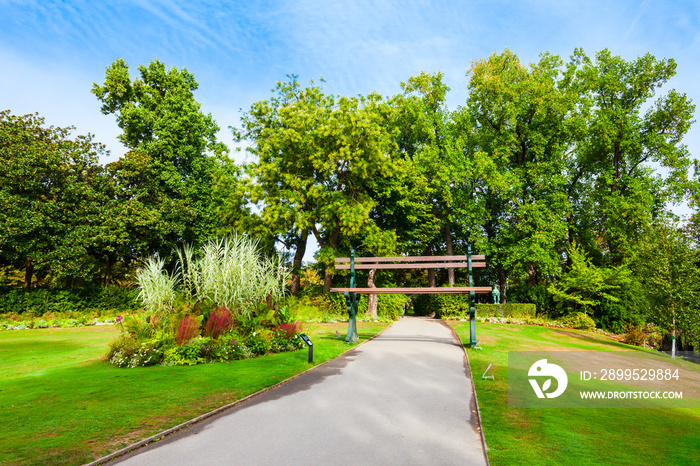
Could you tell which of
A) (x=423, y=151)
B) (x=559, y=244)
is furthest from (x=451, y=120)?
(x=559, y=244)

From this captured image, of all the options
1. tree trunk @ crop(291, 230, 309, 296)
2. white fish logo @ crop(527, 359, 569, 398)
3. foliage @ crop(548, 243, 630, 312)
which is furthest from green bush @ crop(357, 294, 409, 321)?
white fish logo @ crop(527, 359, 569, 398)

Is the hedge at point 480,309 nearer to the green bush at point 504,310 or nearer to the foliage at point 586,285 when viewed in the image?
the green bush at point 504,310

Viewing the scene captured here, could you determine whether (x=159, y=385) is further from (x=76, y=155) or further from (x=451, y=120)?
(x=451, y=120)

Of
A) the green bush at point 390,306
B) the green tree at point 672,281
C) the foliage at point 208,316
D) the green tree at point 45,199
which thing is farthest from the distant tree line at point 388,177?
the foliage at point 208,316

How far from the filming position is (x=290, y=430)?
4473 mm

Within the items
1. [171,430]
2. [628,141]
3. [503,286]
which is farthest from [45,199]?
[628,141]

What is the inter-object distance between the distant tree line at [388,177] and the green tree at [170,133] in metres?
0.13

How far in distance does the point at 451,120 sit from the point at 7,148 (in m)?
29.1

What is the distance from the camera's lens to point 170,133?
27.8 m

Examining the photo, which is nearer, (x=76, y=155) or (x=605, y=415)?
(x=605, y=415)

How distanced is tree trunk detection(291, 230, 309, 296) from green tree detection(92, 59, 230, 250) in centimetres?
639

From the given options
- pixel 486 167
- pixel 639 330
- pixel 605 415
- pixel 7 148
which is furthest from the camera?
pixel 486 167

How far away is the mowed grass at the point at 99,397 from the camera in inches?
157

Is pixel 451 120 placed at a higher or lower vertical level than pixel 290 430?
higher
